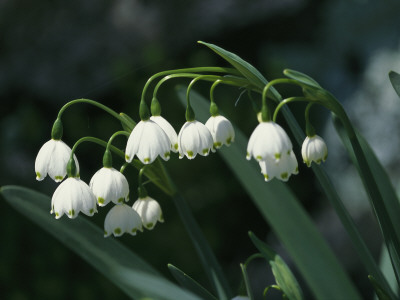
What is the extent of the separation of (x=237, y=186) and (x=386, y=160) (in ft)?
2.01

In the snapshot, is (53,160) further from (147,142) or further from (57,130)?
(147,142)

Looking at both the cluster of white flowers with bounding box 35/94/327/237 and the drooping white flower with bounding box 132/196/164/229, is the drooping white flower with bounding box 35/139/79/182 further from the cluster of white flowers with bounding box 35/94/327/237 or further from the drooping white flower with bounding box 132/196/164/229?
the drooping white flower with bounding box 132/196/164/229

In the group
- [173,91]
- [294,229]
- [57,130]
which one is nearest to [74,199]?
[57,130]

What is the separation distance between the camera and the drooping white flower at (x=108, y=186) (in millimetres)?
953

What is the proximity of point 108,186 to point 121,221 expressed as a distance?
3.5 inches

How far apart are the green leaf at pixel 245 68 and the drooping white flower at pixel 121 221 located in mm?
285

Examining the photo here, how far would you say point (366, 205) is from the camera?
254 centimetres

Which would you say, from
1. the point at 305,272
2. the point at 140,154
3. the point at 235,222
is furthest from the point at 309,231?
the point at 235,222

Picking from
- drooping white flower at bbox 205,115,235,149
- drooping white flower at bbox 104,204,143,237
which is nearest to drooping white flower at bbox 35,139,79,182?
drooping white flower at bbox 104,204,143,237

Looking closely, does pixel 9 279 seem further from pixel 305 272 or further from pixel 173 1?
pixel 305 272

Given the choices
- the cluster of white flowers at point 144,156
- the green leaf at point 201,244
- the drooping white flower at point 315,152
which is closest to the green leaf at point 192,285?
the green leaf at point 201,244

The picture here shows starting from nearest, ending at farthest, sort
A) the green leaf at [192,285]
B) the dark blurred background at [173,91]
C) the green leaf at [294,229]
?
the green leaf at [192,285] < the green leaf at [294,229] < the dark blurred background at [173,91]

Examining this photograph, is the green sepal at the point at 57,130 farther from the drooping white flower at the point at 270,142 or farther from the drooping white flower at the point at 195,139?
the drooping white flower at the point at 270,142

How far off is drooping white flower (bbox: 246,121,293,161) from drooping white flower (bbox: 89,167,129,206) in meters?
0.23
